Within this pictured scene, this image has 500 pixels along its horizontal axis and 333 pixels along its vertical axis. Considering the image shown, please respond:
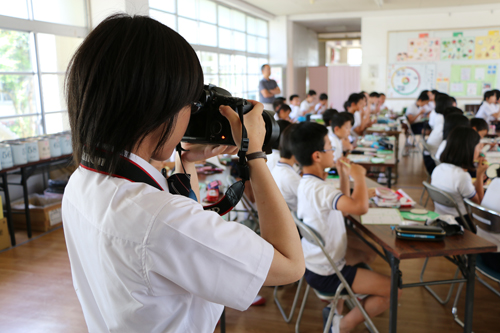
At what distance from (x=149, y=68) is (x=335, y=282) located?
1622 millimetres

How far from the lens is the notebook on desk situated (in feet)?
6.66

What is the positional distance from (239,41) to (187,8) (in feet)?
7.67

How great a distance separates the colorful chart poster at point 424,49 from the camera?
396 inches

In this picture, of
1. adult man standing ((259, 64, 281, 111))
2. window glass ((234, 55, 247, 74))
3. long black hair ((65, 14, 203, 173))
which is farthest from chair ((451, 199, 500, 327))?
window glass ((234, 55, 247, 74))

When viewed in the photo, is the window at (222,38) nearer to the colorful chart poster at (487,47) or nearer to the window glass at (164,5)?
the window glass at (164,5)

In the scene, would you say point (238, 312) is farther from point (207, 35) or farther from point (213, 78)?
point (207, 35)

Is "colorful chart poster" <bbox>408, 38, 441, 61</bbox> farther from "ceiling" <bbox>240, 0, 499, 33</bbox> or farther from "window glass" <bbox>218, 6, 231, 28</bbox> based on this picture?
"window glass" <bbox>218, 6, 231, 28</bbox>

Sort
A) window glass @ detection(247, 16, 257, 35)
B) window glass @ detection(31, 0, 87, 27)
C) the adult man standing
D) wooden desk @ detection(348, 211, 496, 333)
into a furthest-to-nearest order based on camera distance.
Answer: window glass @ detection(247, 16, 257, 35), the adult man standing, window glass @ detection(31, 0, 87, 27), wooden desk @ detection(348, 211, 496, 333)

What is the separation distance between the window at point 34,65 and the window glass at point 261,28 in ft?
19.0

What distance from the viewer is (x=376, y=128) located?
615 centimetres

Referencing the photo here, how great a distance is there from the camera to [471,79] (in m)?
10.0

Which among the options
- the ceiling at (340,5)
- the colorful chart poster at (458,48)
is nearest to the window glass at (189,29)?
the ceiling at (340,5)

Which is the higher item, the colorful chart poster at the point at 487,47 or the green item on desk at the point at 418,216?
the colorful chart poster at the point at 487,47

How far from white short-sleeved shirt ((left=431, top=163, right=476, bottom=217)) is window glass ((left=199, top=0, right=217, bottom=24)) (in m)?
5.55
